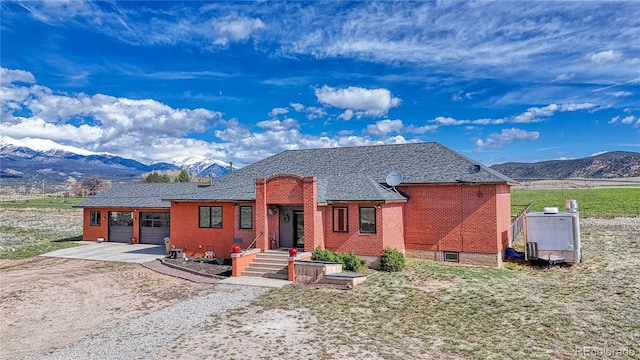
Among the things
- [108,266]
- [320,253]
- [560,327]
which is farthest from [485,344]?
[108,266]

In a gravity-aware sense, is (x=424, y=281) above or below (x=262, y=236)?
below

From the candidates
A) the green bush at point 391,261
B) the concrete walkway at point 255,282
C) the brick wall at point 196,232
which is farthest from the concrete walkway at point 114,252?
the green bush at point 391,261

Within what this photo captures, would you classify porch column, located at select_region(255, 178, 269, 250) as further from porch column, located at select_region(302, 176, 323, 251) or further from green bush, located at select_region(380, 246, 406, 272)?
green bush, located at select_region(380, 246, 406, 272)

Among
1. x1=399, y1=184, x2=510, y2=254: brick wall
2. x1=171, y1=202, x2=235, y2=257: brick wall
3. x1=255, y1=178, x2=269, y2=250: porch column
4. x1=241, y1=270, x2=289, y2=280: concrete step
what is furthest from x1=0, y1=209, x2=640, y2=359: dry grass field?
x1=255, y1=178, x2=269, y2=250: porch column

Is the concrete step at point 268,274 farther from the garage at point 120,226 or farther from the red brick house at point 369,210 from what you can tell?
the garage at point 120,226

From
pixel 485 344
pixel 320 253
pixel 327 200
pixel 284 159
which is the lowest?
pixel 485 344

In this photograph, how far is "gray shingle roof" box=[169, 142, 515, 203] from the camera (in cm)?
2005

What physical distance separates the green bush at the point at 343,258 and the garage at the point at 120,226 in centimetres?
1774

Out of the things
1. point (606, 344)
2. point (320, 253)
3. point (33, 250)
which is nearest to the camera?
point (606, 344)

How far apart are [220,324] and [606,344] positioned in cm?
975

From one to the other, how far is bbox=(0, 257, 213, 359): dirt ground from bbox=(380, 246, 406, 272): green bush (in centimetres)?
755

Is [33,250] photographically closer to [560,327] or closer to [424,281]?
[424,281]

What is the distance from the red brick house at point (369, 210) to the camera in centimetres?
1936

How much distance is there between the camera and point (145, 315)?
12.6 metres
